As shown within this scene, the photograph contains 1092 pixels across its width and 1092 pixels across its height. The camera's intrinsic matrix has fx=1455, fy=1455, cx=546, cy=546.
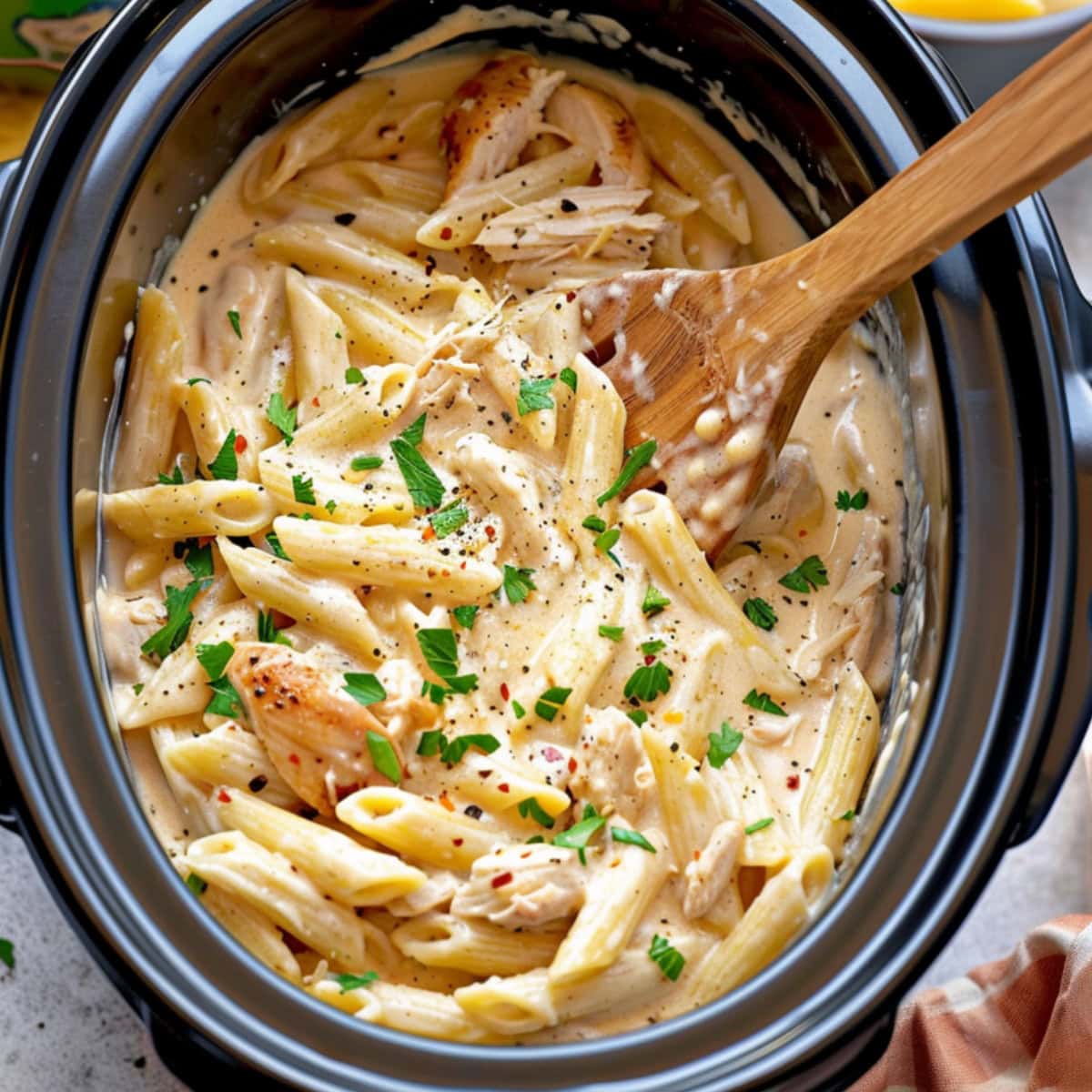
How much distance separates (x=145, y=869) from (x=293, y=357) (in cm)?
104

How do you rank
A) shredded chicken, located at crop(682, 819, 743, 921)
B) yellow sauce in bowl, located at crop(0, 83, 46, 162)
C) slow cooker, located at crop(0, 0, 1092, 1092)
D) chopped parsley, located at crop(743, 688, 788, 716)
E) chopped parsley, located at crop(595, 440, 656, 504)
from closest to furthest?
slow cooker, located at crop(0, 0, 1092, 1092), shredded chicken, located at crop(682, 819, 743, 921), chopped parsley, located at crop(743, 688, 788, 716), chopped parsley, located at crop(595, 440, 656, 504), yellow sauce in bowl, located at crop(0, 83, 46, 162)

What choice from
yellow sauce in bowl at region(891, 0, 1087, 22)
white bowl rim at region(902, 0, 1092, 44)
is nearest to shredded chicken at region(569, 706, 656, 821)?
white bowl rim at region(902, 0, 1092, 44)

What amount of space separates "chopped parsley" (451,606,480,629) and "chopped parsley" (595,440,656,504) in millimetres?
306

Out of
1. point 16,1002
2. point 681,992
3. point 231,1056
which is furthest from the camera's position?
point 16,1002

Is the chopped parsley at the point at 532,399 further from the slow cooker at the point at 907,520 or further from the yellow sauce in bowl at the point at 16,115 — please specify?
the yellow sauce in bowl at the point at 16,115

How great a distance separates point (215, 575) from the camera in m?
2.40

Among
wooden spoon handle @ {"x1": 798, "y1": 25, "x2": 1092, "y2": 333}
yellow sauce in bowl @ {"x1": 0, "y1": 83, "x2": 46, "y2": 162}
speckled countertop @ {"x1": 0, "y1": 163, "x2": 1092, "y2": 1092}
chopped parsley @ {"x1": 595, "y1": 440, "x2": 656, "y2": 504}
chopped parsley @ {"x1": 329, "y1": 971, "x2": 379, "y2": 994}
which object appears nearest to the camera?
wooden spoon handle @ {"x1": 798, "y1": 25, "x2": 1092, "y2": 333}

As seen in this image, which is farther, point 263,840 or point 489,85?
point 489,85

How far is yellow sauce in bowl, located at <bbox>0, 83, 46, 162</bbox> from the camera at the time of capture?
316cm

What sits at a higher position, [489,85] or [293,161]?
[489,85]

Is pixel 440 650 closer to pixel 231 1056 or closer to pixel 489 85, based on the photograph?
pixel 231 1056

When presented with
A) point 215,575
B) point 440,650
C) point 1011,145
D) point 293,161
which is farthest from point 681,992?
point 293,161

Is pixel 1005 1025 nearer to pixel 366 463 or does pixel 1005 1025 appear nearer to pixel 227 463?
pixel 366 463

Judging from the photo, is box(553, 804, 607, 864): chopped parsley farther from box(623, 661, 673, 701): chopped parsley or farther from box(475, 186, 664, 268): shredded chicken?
box(475, 186, 664, 268): shredded chicken
